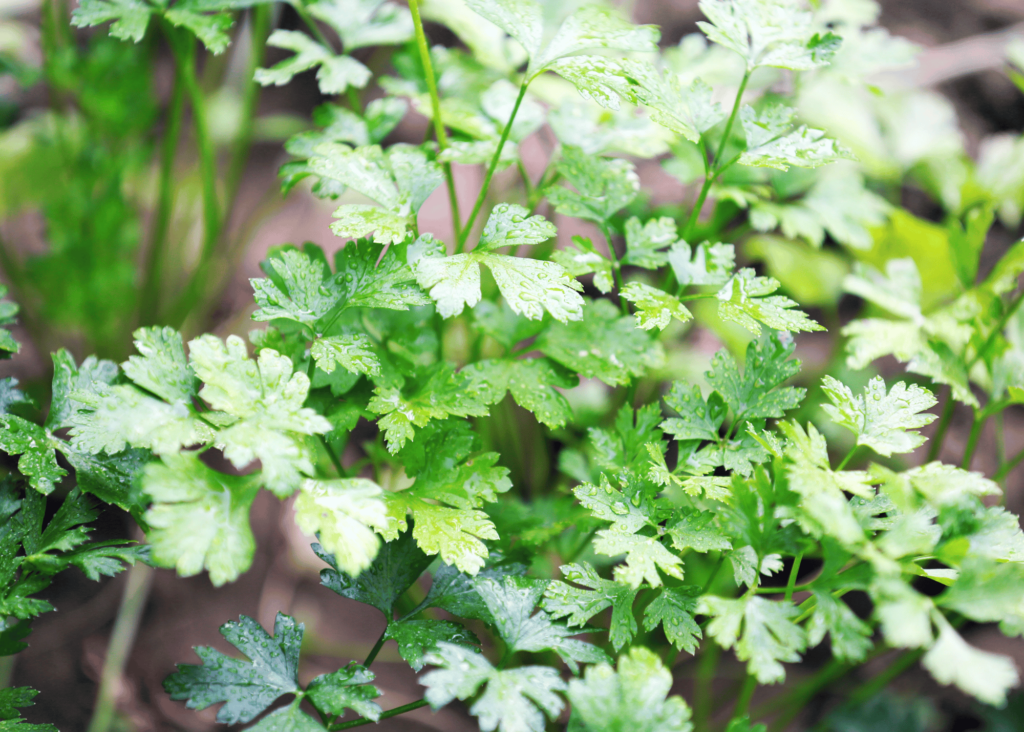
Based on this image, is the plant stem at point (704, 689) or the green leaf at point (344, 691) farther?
the plant stem at point (704, 689)

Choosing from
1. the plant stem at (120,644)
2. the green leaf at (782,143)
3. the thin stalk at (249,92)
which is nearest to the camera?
the green leaf at (782,143)

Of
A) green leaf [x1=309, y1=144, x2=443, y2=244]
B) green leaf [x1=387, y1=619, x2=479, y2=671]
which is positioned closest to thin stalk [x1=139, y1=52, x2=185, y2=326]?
green leaf [x1=309, y1=144, x2=443, y2=244]

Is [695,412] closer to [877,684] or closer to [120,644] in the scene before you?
[877,684]

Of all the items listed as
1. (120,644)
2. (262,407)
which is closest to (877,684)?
(262,407)

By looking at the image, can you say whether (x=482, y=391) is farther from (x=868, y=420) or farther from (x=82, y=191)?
(x=82, y=191)

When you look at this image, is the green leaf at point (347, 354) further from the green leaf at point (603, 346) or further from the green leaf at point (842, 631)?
the green leaf at point (842, 631)

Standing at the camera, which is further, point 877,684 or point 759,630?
point 877,684

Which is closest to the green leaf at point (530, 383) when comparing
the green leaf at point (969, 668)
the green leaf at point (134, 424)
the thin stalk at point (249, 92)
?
the green leaf at point (134, 424)
